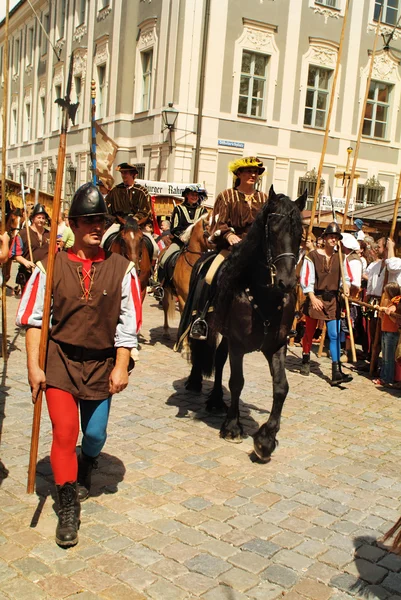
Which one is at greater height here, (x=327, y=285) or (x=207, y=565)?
(x=327, y=285)

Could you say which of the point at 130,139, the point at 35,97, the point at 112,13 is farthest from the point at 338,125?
the point at 35,97

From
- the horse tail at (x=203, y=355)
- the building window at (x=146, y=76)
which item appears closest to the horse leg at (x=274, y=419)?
the horse tail at (x=203, y=355)

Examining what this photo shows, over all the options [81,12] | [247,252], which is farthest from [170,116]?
[247,252]

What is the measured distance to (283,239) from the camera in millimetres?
5094

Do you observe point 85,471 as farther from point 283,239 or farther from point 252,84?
point 252,84

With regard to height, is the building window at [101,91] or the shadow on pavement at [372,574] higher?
the building window at [101,91]

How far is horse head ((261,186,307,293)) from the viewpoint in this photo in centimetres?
504

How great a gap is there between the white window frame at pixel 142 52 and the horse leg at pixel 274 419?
1996 centimetres

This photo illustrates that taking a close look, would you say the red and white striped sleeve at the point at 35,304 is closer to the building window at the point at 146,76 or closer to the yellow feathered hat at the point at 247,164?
the yellow feathered hat at the point at 247,164

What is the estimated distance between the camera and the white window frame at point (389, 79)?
26.0 metres

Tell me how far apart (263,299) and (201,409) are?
1.85 meters

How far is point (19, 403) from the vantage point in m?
6.66

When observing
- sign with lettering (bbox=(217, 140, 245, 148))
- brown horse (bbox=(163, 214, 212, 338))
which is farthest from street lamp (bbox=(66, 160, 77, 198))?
brown horse (bbox=(163, 214, 212, 338))

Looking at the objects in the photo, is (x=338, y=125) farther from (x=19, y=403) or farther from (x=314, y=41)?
(x=19, y=403)
